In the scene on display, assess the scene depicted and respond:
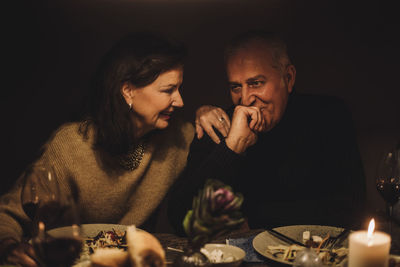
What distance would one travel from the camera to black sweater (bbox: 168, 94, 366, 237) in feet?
7.38

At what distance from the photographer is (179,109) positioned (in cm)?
231

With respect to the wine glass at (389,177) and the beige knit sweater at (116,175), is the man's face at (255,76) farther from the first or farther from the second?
the wine glass at (389,177)

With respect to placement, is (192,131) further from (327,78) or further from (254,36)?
(327,78)

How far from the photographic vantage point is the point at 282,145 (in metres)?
2.30

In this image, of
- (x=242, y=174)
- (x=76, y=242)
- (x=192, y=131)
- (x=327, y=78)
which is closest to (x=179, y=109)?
(x=192, y=131)

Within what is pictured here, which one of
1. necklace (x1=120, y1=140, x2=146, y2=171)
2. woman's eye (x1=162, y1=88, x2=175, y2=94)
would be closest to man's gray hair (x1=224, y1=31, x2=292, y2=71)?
woman's eye (x1=162, y1=88, x2=175, y2=94)

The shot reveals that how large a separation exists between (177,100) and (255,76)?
0.40 meters

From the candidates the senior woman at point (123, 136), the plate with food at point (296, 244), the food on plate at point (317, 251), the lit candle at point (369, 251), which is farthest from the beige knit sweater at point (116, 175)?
the lit candle at point (369, 251)

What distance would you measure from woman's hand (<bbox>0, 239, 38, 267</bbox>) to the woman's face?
891mm

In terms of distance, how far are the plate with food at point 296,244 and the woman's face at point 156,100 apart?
2.69 feet

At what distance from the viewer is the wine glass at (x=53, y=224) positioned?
1.05m

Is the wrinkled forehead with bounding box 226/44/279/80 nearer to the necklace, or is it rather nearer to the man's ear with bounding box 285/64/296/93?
the man's ear with bounding box 285/64/296/93

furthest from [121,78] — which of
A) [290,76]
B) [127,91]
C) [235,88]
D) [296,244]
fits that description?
[296,244]

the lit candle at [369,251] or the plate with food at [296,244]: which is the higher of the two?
the lit candle at [369,251]
